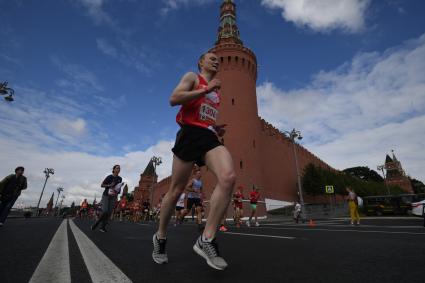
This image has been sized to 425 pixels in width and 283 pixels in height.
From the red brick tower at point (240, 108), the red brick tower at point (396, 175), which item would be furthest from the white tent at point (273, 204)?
the red brick tower at point (396, 175)

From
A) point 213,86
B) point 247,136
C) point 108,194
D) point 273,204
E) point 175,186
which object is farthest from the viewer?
point 273,204

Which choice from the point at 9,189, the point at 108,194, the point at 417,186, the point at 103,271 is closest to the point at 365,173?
the point at 417,186

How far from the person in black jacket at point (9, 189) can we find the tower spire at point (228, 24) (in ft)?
118

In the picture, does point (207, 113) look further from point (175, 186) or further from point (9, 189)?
point (9, 189)

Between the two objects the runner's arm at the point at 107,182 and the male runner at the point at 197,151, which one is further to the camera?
the runner's arm at the point at 107,182

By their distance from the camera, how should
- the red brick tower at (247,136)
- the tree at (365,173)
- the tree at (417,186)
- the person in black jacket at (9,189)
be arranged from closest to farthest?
1. the person in black jacket at (9,189)
2. the red brick tower at (247,136)
3. the tree at (365,173)
4. the tree at (417,186)

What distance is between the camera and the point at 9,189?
22.7 ft

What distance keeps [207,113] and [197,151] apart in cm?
44

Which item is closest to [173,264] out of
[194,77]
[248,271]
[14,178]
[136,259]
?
[136,259]

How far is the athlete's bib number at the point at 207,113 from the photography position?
101 inches

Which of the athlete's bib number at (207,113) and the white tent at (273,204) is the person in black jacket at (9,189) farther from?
→ the white tent at (273,204)

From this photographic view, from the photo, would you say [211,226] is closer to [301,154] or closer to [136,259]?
[136,259]

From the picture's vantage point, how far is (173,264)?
2.16m

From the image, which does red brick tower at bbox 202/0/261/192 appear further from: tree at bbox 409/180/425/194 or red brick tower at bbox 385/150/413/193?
tree at bbox 409/180/425/194
